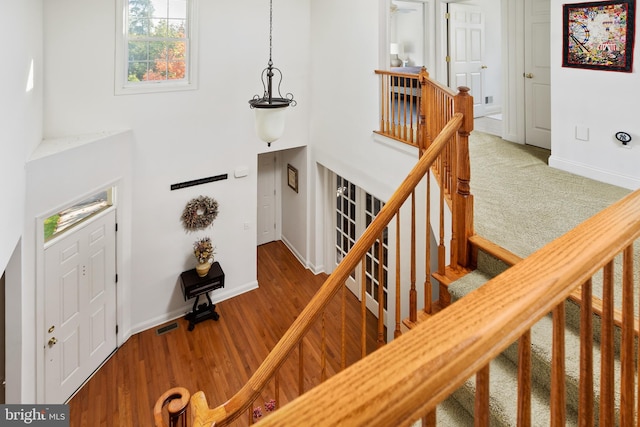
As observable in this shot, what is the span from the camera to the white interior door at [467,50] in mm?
6488

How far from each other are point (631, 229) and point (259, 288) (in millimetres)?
6327

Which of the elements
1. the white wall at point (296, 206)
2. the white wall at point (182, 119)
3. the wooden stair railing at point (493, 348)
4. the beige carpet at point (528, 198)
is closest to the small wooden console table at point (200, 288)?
the white wall at point (182, 119)

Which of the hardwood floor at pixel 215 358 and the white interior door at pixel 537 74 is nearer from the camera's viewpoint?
the hardwood floor at pixel 215 358

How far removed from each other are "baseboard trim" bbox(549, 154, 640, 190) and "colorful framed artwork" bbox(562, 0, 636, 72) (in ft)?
2.85

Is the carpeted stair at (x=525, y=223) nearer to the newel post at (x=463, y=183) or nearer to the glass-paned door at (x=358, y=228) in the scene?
the newel post at (x=463, y=183)

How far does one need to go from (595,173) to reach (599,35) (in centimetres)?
118

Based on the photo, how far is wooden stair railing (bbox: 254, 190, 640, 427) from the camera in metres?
0.45

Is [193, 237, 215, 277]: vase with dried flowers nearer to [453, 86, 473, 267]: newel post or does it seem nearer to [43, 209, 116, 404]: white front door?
[43, 209, 116, 404]: white front door

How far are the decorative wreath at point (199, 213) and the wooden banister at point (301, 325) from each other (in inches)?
176

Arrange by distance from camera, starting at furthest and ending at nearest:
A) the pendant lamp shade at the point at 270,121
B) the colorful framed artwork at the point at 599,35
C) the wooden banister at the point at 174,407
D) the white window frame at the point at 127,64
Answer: the white window frame at the point at 127,64
the pendant lamp shade at the point at 270,121
the colorful framed artwork at the point at 599,35
the wooden banister at the point at 174,407

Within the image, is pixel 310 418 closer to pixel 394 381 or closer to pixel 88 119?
pixel 394 381

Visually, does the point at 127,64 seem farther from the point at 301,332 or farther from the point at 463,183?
the point at 301,332

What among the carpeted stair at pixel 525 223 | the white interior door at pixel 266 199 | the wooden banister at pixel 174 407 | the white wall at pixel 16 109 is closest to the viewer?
the wooden banister at pixel 174 407

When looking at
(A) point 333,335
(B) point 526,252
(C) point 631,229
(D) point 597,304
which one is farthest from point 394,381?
(A) point 333,335
